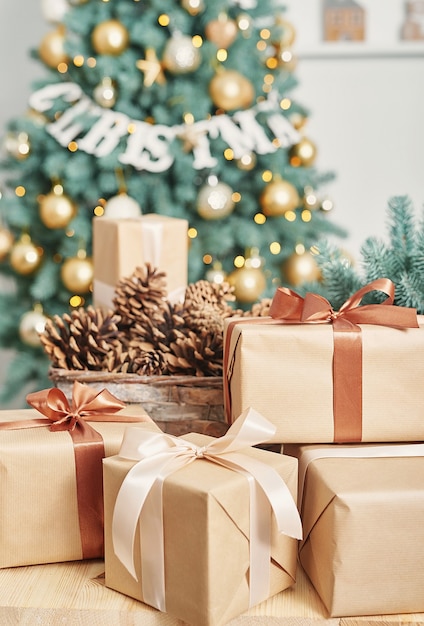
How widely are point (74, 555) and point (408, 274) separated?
552 millimetres

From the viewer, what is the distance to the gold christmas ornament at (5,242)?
2.21m

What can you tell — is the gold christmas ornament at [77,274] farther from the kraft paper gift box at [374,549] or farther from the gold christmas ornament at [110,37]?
the kraft paper gift box at [374,549]

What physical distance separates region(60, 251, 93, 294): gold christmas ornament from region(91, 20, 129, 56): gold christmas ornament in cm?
61

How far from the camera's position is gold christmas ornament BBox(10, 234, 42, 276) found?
2.19 meters

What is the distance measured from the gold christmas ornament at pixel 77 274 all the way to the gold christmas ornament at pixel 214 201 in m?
0.37

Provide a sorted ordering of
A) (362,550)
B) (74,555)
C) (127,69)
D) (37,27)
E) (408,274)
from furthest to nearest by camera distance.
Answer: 1. (37,27)
2. (127,69)
3. (408,274)
4. (74,555)
5. (362,550)

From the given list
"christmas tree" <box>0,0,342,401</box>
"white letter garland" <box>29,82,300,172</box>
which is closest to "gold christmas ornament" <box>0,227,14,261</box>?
"christmas tree" <box>0,0,342,401</box>

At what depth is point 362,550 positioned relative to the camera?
71 cm

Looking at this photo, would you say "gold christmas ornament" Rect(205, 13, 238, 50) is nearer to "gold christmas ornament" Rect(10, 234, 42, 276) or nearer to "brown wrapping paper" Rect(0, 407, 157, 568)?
"gold christmas ornament" Rect(10, 234, 42, 276)

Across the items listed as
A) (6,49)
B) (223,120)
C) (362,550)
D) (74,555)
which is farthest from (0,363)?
(362,550)

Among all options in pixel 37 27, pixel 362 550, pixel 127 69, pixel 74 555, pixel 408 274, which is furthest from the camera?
pixel 37 27

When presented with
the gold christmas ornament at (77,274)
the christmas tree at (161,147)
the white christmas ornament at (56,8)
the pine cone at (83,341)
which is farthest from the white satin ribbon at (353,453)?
the white christmas ornament at (56,8)

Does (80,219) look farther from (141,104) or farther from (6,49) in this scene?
(6,49)

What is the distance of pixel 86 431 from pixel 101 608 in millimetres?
194
